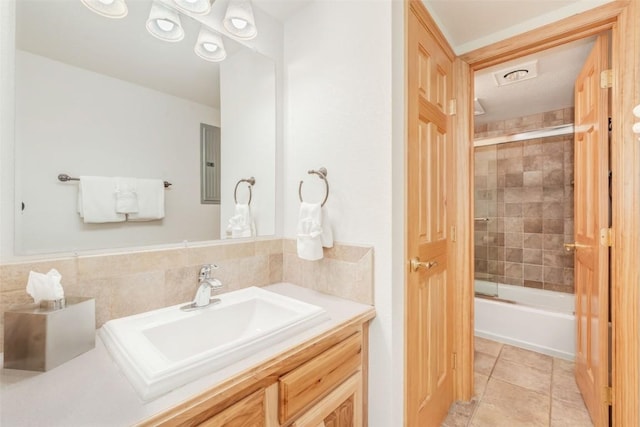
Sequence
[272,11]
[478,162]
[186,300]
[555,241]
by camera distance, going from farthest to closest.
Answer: [478,162]
[555,241]
[272,11]
[186,300]

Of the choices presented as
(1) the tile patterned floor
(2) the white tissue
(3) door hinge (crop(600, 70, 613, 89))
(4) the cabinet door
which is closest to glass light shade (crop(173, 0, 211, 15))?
(2) the white tissue

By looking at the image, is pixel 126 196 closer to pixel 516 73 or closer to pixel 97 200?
pixel 97 200

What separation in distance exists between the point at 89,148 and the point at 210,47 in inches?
27.1

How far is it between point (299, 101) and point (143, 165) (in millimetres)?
805

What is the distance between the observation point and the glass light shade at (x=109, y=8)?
3.14 feet

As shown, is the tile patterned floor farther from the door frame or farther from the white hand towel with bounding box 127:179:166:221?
the white hand towel with bounding box 127:179:166:221

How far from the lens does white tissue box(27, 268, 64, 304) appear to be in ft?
2.34

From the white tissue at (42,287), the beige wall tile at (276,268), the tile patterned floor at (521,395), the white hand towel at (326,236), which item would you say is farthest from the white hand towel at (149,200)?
the tile patterned floor at (521,395)

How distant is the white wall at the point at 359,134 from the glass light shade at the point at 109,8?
0.76 metres

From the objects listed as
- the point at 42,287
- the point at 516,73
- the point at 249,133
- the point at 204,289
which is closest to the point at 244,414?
the point at 204,289

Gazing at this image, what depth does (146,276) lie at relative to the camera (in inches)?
40.4

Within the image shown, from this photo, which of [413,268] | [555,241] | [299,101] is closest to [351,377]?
[413,268]

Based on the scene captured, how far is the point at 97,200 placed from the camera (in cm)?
97

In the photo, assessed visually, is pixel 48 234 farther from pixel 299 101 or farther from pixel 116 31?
pixel 299 101
